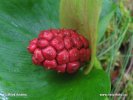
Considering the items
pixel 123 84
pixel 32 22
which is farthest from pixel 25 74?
pixel 123 84

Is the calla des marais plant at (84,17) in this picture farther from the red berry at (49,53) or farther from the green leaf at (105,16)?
the green leaf at (105,16)

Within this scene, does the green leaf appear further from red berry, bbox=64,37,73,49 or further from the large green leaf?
red berry, bbox=64,37,73,49

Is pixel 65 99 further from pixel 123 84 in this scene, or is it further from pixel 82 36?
pixel 123 84

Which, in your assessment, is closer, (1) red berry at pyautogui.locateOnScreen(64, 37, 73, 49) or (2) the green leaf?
(1) red berry at pyautogui.locateOnScreen(64, 37, 73, 49)

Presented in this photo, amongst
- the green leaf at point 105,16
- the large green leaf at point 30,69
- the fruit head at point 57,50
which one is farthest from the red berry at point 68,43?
the green leaf at point 105,16

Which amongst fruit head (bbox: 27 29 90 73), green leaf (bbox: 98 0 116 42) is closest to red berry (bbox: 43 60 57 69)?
fruit head (bbox: 27 29 90 73)

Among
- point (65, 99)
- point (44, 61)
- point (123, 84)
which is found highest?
point (44, 61)
